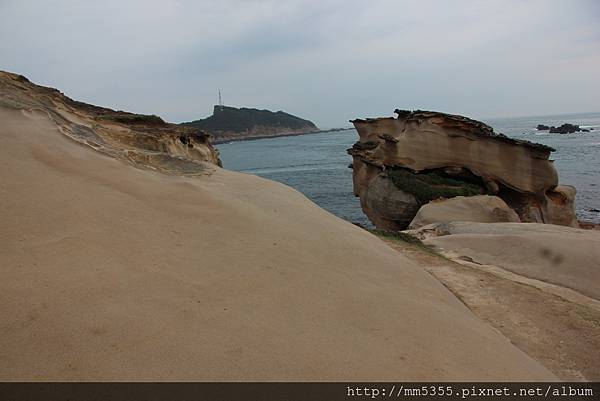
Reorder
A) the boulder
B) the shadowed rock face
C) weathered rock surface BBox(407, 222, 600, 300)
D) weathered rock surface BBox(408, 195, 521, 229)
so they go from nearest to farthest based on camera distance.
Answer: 1. the shadowed rock face
2. weathered rock surface BBox(407, 222, 600, 300)
3. weathered rock surface BBox(408, 195, 521, 229)
4. the boulder

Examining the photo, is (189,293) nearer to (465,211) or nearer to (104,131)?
(104,131)

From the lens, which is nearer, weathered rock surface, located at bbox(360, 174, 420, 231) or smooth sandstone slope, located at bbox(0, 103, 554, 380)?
smooth sandstone slope, located at bbox(0, 103, 554, 380)

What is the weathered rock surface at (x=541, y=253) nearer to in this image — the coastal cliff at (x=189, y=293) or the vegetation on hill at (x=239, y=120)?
the coastal cliff at (x=189, y=293)

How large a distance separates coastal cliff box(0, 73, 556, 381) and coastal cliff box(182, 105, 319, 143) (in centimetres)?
10442

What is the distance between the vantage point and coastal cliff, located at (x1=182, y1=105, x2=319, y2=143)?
11306cm

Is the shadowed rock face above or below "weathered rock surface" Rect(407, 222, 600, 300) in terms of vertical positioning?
above

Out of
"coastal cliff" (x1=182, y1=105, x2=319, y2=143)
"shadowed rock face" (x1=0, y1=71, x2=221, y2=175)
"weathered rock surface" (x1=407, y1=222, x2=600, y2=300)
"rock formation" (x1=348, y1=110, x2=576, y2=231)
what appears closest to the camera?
"shadowed rock face" (x1=0, y1=71, x2=221, y2=175)

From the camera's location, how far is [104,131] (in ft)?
22.4

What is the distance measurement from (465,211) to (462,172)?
9.77 feet

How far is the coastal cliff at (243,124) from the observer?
113m

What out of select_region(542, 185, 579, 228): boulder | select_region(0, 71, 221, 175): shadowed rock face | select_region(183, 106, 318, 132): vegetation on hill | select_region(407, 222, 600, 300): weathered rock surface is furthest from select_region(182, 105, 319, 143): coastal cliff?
select_region(407, 222, 600, 300): weathered rock surface

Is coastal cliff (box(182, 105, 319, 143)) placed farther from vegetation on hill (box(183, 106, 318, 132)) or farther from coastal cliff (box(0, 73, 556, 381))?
coastal cliff (box(0, 73, 556, 381))

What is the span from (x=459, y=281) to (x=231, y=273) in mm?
3567

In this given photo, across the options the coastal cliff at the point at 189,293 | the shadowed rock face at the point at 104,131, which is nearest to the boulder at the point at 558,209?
the shadowed rock face at the point at 104,131
